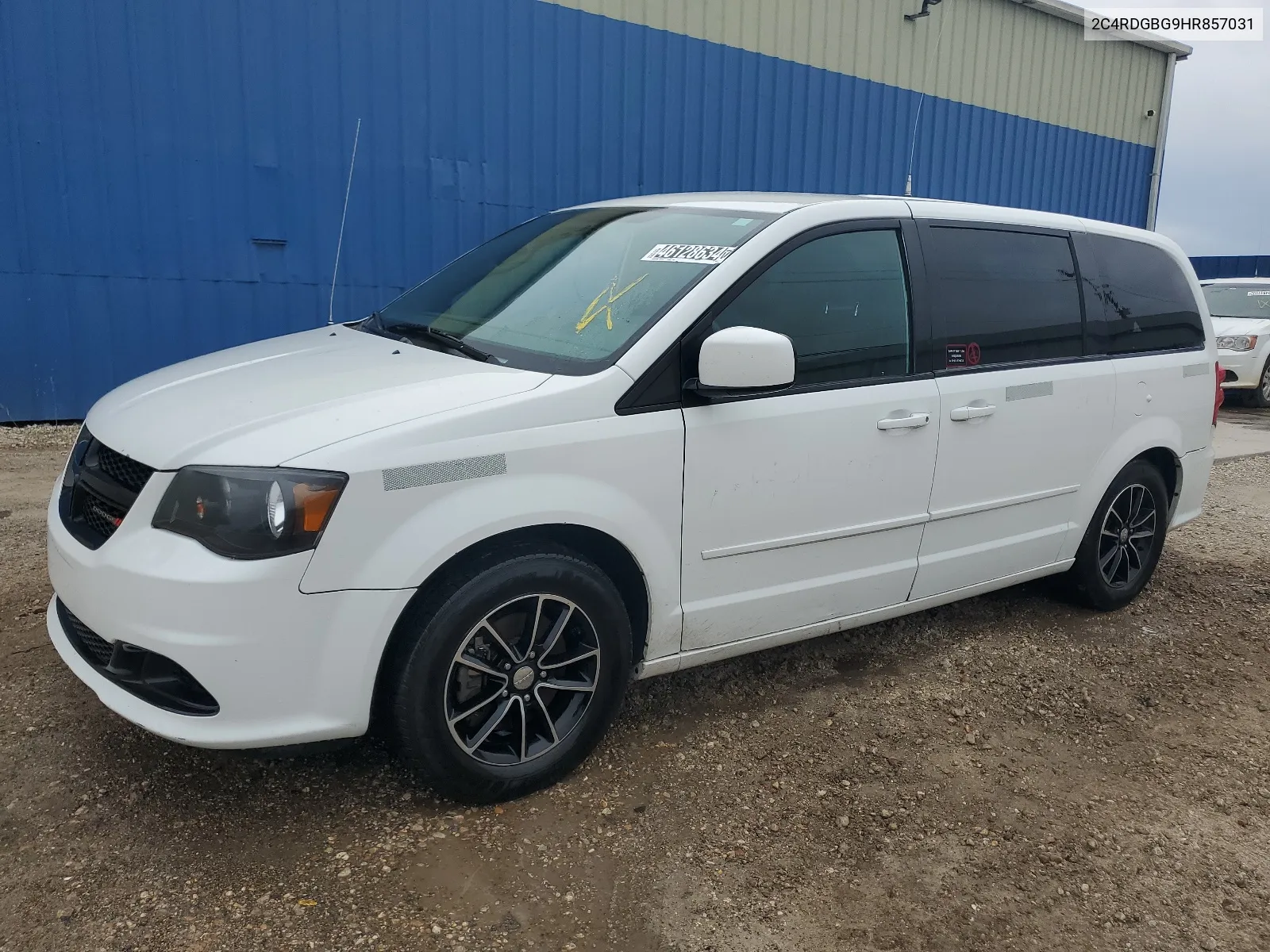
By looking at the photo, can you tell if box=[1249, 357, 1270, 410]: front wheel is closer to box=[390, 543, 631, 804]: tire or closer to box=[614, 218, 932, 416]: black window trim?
box=[614, 218, 932, 416]: black window trim

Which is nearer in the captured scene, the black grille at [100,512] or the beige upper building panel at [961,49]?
the black grille at [100,512]

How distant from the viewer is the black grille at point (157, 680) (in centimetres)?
243

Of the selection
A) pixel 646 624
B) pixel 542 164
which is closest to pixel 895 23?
pixel 542 164

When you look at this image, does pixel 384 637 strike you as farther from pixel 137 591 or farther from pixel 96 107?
pixel 96 107

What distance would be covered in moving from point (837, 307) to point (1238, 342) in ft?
43.1

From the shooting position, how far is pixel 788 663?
12.8 ft

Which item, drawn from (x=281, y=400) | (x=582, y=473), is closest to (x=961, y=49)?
(x=582, y=473)

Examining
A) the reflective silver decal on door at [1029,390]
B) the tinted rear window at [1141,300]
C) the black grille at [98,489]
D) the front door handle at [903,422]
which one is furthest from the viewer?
the tinted rear window at [1141,300]

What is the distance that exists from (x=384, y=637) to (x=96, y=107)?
21.6ft

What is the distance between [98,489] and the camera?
2705 mm

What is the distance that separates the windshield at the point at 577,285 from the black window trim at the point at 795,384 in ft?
0.37

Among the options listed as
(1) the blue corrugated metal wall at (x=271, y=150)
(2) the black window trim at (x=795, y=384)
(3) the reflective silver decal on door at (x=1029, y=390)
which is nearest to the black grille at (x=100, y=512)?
(2) the black window trim at (x=795, y=384)

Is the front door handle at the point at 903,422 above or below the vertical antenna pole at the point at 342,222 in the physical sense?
below

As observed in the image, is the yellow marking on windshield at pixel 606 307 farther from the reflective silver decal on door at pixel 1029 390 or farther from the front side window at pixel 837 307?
the reflective silver decal on door at pixel 1029 390
